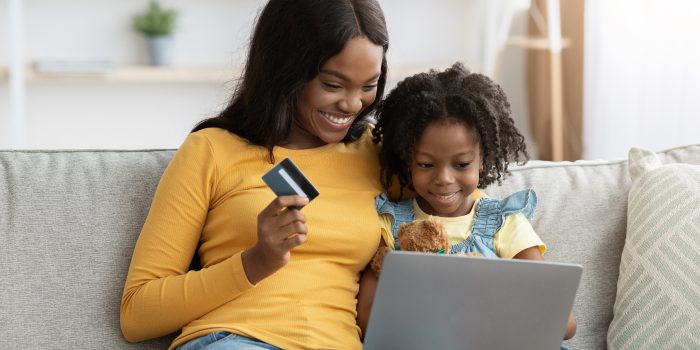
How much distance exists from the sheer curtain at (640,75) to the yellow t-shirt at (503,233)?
6.07 ft

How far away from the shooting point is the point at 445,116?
1.64 metres

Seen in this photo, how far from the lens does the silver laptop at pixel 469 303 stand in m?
1.28

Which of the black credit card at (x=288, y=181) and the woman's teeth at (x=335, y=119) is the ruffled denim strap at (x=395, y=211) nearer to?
the woman's teeth at (x=335, y=119)

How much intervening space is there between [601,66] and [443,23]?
105cm

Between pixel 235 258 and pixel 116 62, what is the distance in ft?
9.88

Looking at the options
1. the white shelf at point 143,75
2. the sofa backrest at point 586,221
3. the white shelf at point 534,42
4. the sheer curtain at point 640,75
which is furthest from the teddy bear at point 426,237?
the white shelf at point 534,42

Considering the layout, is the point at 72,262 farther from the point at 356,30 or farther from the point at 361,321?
the point at 356,30

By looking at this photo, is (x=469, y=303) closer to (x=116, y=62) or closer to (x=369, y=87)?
(x=369, y=87)

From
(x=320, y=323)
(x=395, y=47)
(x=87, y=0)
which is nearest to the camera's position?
(x=320, y=323)

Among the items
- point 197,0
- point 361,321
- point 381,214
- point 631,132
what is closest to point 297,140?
point 381,214

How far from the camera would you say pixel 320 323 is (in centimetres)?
153

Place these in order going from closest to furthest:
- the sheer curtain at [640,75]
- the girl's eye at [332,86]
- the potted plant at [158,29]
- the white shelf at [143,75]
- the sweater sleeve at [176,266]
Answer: the sweater sleeve at [176,266]
the girl's eye at [332,86]
the sheer curtain at [640,75]
the white shelf at [143,75]
the potted plant at [158,29]

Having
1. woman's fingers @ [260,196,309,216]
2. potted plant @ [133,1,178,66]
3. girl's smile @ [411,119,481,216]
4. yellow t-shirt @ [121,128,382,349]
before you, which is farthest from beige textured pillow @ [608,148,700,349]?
potted plant @ [133,1,178,66]

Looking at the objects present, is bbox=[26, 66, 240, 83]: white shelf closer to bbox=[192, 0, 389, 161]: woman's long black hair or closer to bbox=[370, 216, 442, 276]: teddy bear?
bbox=[192, 0, 389, 161]: woman's long black hair
